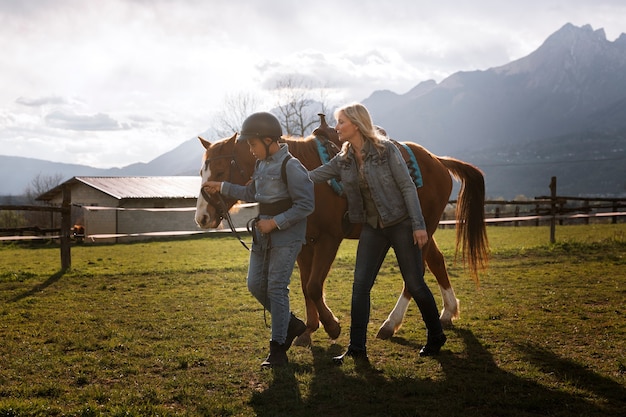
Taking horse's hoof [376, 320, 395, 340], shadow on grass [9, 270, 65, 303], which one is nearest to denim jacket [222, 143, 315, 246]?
horse's hoof [376, 320, 395, 340]

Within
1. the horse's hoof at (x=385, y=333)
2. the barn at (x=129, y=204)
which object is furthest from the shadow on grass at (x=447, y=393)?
the barn at (x=129, y=204)

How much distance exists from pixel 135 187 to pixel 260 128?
3134 cm

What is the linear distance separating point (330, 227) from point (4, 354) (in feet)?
9.63

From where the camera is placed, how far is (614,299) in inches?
281

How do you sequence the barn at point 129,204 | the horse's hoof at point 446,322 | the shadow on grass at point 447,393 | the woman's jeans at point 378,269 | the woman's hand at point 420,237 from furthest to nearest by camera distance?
the barn at point 129,204
the horse's hoof at point 446,322
the woman's jeans at point 378,269
the woman's hand at point 420,237
the shadow on grass at point 447,393

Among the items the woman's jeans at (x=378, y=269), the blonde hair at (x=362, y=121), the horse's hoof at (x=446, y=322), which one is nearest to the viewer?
the blonde hair at (x=362, y=121)

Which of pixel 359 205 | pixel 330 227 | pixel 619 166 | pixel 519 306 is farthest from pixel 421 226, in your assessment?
pixel 619 166

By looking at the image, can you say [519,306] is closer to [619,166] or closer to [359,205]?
[359,205]

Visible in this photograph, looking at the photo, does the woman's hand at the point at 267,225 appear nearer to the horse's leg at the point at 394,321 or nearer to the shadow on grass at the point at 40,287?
the horse's leg at the point at 394,321

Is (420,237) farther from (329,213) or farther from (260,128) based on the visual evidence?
(260,128)

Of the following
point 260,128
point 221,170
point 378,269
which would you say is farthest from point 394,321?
point 260,128

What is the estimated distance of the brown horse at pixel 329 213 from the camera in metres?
4.82

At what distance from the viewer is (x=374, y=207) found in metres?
4.35

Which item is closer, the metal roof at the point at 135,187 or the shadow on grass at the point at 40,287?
the shadow on grass at the point at 40,287
